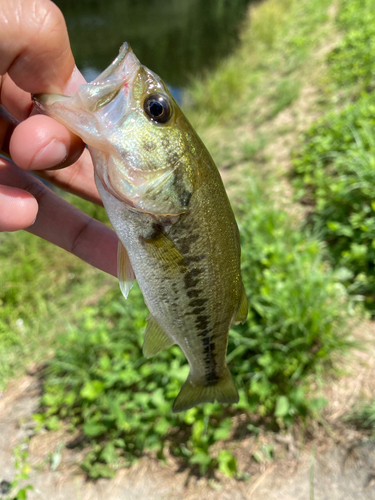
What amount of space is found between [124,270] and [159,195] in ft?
1.48

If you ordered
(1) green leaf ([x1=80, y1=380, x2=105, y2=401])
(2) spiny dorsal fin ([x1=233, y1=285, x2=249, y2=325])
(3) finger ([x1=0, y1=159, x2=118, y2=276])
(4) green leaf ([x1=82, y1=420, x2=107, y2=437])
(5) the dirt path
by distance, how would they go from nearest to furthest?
(2) spiny dorsal fin ([x1=233, y1=285, x2=249, y2=325]), (3) finger ([x1=0, y1=159, x2=118, y2=276]), (5) the dirt path, (4) green leaf ([x1=82, y1=420, x2=107, y2=437]), (1) green leaf ([x1=80, y1=380, x2=105, y2=401])

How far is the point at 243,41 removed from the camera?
505 inches

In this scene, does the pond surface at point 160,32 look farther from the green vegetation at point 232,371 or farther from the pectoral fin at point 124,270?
the pectoral fin at point 124,270

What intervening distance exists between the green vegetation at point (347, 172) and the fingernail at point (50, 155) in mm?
2799

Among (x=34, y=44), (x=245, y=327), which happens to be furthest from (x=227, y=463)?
(x=34, y=44)

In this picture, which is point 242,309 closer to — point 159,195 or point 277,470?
point 159,195

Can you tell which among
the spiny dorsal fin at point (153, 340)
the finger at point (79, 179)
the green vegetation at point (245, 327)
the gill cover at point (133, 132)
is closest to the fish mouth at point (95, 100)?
the gill cover at point (133, 132)

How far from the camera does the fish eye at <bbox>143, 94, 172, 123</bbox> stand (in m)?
1.46

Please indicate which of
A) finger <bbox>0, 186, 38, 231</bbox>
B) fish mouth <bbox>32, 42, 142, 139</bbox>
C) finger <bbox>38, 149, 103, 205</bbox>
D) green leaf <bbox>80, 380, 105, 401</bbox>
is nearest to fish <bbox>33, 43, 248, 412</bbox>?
fish mouth <bbox>32, 42, 142, 139</bbox>

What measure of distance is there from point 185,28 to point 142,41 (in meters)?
3.28

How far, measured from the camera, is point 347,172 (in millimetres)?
4121

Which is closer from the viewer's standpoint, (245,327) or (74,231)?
(74,231)

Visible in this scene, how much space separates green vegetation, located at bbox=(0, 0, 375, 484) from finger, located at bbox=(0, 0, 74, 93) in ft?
7.54

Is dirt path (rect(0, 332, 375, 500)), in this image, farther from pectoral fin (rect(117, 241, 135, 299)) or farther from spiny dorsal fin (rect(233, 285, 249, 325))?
pectoral fin (rect(117, 241, 135, 299))
